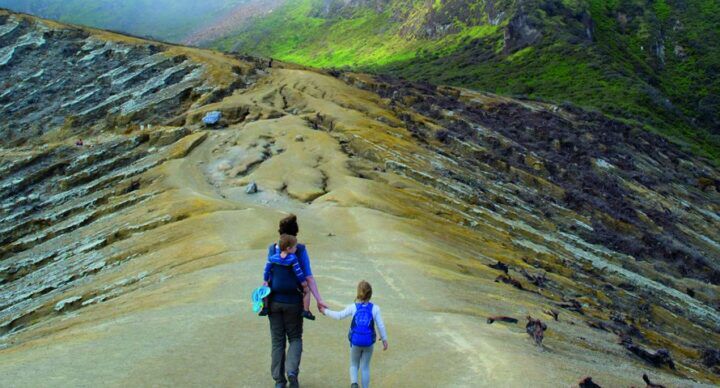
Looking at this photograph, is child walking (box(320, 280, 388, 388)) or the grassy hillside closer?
child walking (box(320, 280, 388, 388))

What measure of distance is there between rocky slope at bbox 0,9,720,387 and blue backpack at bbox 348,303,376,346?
1204mm

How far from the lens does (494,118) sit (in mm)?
62031

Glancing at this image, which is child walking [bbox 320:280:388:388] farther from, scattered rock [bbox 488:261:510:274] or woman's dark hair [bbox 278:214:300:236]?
scattered rock [bbox 488:261:510:274]

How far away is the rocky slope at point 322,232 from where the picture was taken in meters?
11.5

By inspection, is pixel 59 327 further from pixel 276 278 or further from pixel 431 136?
pixel 431 136

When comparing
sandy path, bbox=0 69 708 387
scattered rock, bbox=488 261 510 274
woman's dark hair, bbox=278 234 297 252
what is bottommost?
scattered rock, bbox=488 261 510 274

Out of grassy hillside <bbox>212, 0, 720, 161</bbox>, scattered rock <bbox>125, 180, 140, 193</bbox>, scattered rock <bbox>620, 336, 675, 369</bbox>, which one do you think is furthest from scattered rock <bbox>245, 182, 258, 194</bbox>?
grassy hillside <bbox>212, 0, 720, 161</bbox>

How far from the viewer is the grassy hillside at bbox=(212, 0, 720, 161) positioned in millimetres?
99438

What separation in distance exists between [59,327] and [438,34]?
472 ft

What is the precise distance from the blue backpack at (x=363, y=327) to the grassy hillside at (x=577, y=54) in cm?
8426

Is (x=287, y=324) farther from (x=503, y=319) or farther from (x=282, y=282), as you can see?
(x=503, y=319)

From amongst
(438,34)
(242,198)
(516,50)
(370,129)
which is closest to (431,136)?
(370,129)

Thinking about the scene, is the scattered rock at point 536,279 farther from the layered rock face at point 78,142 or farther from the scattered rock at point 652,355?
the layered rock face at point 78,142

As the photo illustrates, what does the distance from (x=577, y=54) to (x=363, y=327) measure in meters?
115
